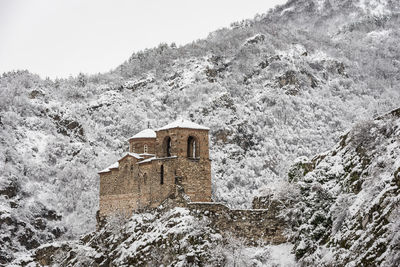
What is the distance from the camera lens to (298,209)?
3316 cm

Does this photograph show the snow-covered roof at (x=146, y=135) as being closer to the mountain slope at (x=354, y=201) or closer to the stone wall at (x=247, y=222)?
the stone wall at (x=247, y=222)

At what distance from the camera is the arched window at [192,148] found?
1602 inches

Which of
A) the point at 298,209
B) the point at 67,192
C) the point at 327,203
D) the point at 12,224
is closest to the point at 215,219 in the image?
the point at 298,209

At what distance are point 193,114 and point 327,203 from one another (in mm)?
80557

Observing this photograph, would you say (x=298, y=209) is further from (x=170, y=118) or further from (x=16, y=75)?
(x=16, y=75)

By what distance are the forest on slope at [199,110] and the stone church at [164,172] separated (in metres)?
26.6

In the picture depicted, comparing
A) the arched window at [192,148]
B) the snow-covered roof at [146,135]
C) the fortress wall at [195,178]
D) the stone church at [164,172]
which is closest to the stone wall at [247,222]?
the fortress wall at [195,178]

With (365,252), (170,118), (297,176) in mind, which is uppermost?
(170,118)

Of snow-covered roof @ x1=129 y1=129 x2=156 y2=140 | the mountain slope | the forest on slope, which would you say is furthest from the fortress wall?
the forest on slope

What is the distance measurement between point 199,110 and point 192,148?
226 ft

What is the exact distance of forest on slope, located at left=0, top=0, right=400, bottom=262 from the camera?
80.9 m

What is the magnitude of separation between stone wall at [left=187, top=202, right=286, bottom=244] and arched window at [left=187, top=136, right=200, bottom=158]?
204 inches

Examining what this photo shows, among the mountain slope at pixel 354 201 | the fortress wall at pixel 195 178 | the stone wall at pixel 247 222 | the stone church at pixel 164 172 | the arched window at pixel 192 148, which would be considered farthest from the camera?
the arched window at pixel 192 148

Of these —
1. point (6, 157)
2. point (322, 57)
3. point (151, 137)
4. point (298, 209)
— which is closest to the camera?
point (298, 209)
